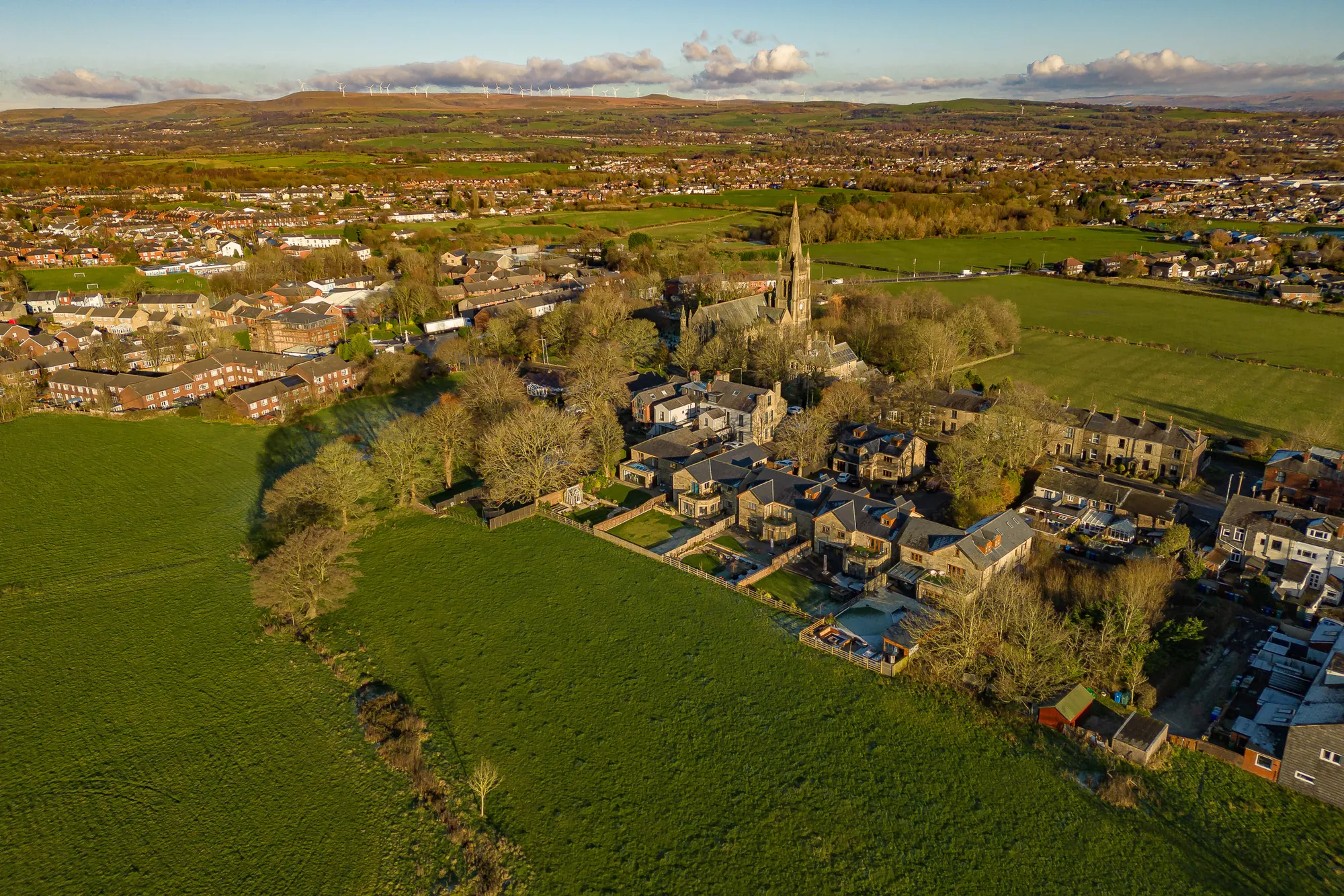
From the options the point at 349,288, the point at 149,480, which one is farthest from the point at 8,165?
the point at 149,480

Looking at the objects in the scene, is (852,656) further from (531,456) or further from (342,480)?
(342,480)

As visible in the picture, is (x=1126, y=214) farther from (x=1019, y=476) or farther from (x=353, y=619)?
(x=353, y=619)

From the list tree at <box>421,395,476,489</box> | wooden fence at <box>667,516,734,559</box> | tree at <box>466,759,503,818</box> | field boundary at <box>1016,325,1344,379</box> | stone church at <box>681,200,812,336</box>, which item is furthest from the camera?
stone church at <box>681,200,812,336</box>

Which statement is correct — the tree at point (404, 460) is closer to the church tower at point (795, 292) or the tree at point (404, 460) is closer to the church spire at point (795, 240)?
the church spire at point (795, 240)

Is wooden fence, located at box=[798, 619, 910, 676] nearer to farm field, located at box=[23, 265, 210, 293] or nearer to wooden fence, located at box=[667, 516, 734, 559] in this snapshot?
wooden fence, located at box=[667, 516, 734, 559]

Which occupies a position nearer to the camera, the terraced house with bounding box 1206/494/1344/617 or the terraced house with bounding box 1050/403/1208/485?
the terraced house with bounding box 1206/494/1344/617

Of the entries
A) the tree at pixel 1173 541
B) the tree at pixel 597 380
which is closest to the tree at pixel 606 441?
the tree at pixel 597 380

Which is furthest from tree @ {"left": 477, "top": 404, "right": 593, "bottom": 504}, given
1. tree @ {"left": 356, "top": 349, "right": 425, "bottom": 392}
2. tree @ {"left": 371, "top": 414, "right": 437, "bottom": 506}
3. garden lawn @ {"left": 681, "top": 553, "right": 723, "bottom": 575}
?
tree @ {"left": 356, "top": 349, "right": 425, "bottom": 392}
